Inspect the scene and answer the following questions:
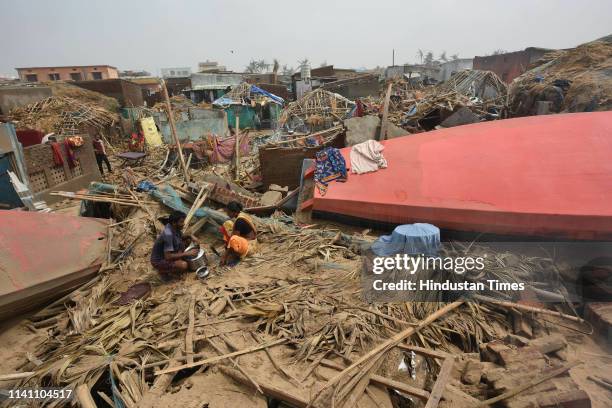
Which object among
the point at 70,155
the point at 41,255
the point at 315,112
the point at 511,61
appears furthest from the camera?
the point at 511,61

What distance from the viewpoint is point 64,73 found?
1606 inches

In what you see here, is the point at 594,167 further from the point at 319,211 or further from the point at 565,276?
the point at 319,211

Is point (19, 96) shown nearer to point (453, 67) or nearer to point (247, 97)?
point (247, 97)

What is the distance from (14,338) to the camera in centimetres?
397

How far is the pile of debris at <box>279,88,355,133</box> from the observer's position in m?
11.5

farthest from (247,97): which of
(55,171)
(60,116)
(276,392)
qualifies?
(276,392)

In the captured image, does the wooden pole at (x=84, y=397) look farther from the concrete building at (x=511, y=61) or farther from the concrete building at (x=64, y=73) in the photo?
the concrete building at (x=64, y=73)

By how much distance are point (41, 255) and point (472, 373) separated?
535 centimetres

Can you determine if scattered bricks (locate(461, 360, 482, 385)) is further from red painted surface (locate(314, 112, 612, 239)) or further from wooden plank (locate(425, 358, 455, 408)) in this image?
red painted surface (locate(314, 112, 612, 239))

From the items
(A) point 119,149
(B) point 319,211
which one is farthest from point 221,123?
(B) point 319,211

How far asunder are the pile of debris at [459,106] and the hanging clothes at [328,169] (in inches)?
181

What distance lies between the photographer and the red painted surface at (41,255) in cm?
401

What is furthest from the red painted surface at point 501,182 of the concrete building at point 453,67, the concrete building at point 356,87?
the concrete building at point 453,67

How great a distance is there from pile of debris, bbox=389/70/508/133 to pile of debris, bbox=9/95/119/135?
14301mm
